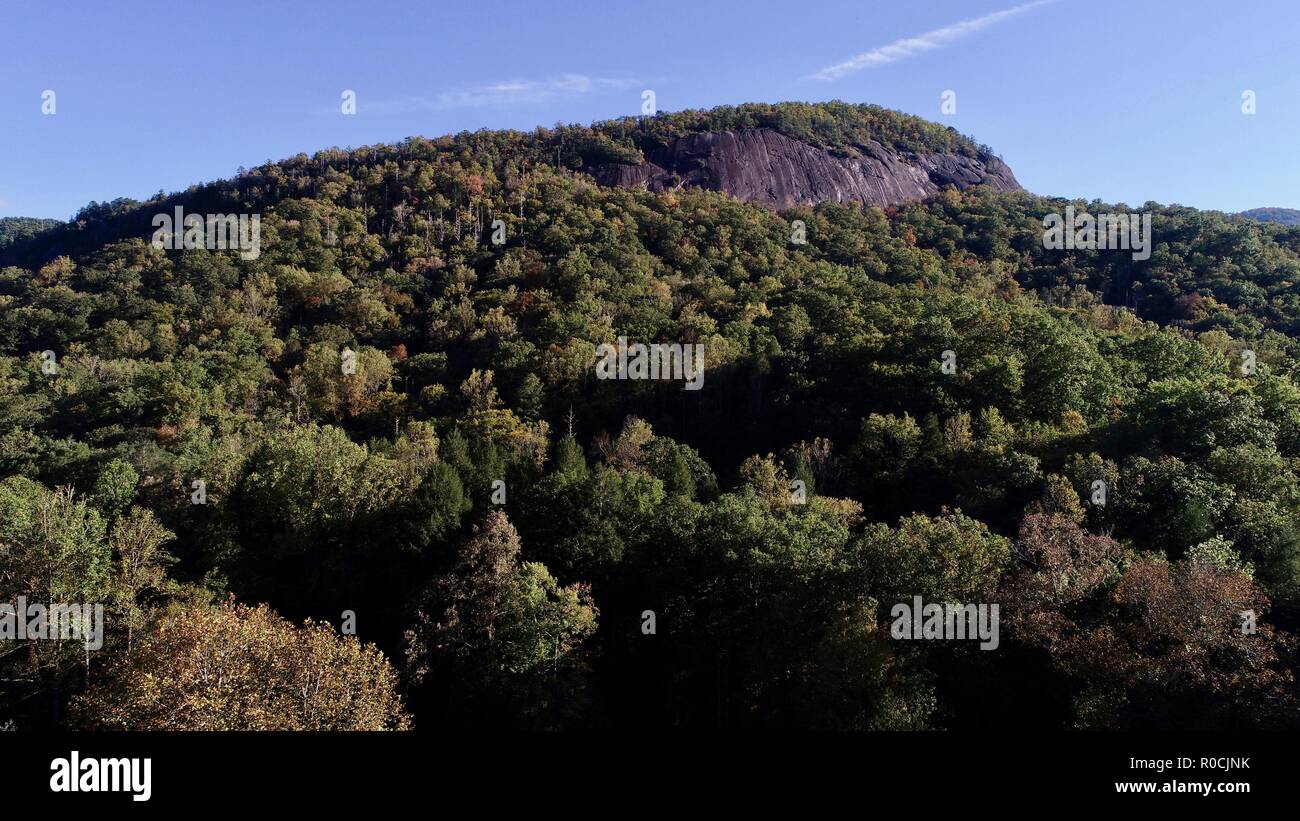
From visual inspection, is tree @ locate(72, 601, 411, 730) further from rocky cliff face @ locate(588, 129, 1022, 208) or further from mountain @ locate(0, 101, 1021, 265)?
rocky cliff face @ locate(588, 129, 1022, 208)

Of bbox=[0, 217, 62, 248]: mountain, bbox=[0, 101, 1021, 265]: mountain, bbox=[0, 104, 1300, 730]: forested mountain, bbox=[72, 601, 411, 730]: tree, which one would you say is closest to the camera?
bbox=[72, 601, 411, 730]: tree

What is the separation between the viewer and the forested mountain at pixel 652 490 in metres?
19.8

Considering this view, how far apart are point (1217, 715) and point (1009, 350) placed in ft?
116

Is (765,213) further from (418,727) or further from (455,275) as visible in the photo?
(418,727)

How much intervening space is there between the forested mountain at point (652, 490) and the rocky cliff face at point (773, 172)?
34.9m

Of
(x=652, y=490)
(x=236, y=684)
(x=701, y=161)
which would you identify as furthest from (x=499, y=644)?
(x=701, y=161)

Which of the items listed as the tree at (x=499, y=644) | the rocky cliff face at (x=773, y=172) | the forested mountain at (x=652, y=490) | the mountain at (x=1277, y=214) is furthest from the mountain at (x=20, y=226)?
the mountain at (x=1277, y=214)

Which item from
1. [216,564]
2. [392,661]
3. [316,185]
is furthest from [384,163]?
[392,661]

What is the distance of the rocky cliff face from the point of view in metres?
117

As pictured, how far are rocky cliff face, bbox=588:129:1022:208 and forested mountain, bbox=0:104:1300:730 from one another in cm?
3488

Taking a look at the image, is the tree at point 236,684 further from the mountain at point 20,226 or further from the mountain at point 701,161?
the mountain at point 20,226

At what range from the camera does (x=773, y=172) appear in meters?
119

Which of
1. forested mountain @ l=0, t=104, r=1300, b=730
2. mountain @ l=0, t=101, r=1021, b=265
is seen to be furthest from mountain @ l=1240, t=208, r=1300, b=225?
forested mountain @ l=0, t=104, r=1300, b=730

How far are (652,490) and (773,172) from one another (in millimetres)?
98699
